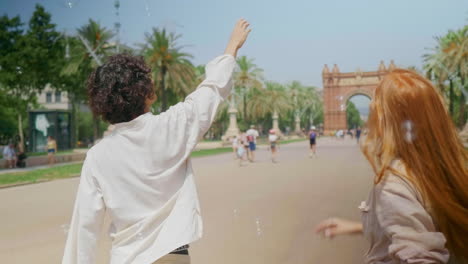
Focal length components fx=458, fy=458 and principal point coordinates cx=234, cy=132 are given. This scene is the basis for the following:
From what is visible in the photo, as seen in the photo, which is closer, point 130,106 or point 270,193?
point 130,106

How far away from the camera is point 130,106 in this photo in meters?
1.98

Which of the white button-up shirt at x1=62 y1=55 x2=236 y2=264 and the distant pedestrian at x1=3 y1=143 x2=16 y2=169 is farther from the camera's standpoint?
the distant pedestrian at x1=3 y1=143 x2=16 y2=169

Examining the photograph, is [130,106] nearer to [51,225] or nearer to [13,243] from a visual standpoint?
[13,243]

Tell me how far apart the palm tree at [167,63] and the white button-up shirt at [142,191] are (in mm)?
28061

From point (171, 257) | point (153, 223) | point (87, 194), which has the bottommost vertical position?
point (171, 257)

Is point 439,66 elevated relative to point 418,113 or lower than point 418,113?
elevated

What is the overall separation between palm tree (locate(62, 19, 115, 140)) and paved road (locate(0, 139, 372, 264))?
65.1 feet

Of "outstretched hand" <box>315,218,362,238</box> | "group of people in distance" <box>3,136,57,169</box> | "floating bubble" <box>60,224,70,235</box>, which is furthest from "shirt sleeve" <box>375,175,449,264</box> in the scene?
"group of people in distance" <box>3,136,57,169</box>

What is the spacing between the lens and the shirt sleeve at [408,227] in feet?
4.56

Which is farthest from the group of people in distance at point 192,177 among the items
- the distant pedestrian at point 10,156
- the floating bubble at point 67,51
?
the floating bubble at point 67,51

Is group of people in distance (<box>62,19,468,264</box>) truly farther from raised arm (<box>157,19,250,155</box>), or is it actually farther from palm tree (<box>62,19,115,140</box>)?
palm tree (<box>62,19,115,140</box>)

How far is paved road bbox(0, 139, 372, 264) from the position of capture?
16.0ft

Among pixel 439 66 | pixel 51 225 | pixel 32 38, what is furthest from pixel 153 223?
pixel 439 66

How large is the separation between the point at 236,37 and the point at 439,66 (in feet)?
106
